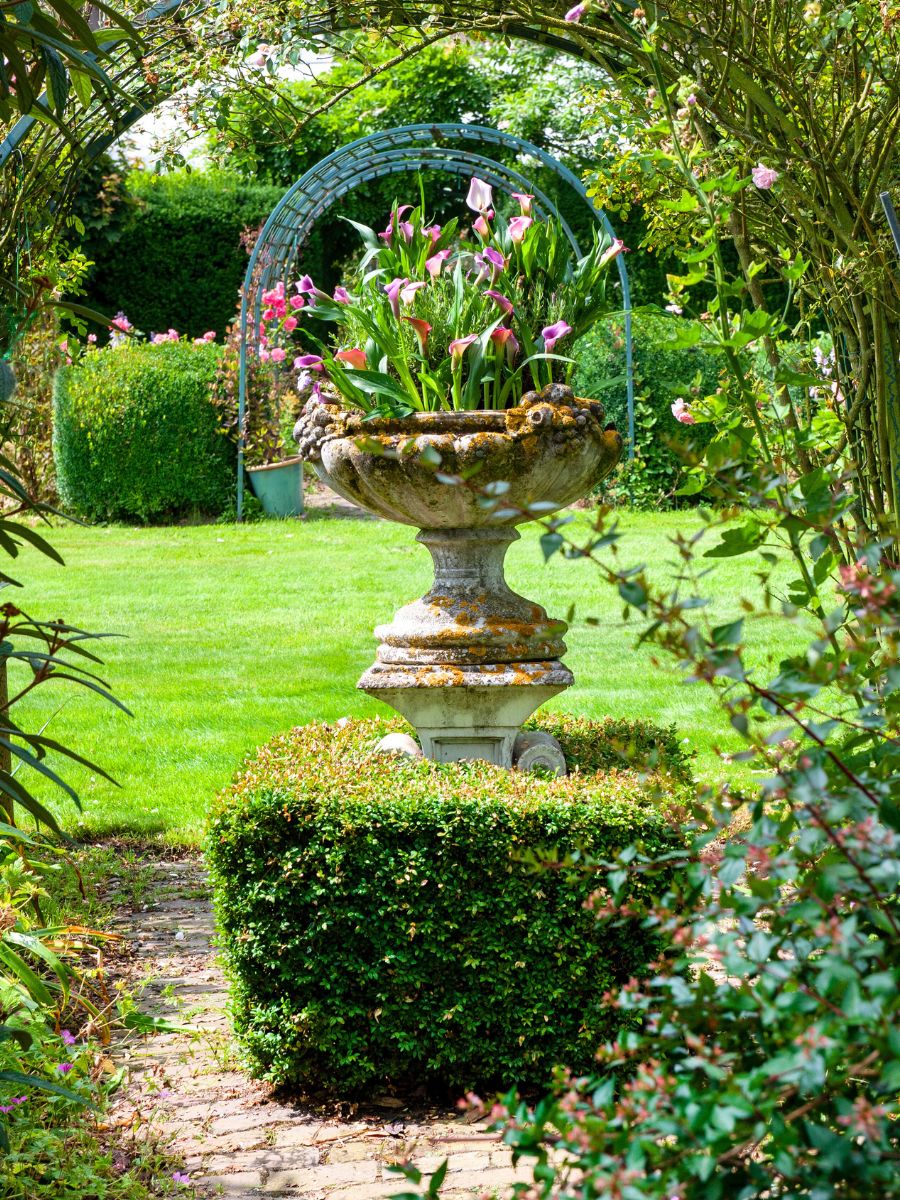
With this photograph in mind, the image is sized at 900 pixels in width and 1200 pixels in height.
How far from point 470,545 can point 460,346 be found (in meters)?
0.55

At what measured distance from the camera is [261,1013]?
9.78 ft

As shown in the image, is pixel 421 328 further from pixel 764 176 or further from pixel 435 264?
pixel 764 176

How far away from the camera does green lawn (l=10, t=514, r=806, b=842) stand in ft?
18.1

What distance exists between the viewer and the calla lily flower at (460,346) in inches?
136

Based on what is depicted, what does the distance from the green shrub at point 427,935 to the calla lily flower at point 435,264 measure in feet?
4.94

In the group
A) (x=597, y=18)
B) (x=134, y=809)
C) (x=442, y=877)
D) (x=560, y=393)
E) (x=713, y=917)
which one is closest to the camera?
(x=713, y=917)

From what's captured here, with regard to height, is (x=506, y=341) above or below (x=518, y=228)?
below

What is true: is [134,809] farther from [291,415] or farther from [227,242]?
[227,242]

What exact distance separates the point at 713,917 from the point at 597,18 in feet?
11.7

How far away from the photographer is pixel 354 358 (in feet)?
11.6

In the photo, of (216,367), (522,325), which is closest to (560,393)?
(522,325)

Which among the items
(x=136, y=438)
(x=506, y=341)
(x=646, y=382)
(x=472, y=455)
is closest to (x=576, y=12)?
(x=506, y=341)

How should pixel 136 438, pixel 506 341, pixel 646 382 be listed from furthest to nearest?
pixel 646 382, pixel 136 438, pixel 506 341

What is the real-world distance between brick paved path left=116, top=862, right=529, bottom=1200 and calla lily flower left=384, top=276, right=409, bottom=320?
1908 mm
